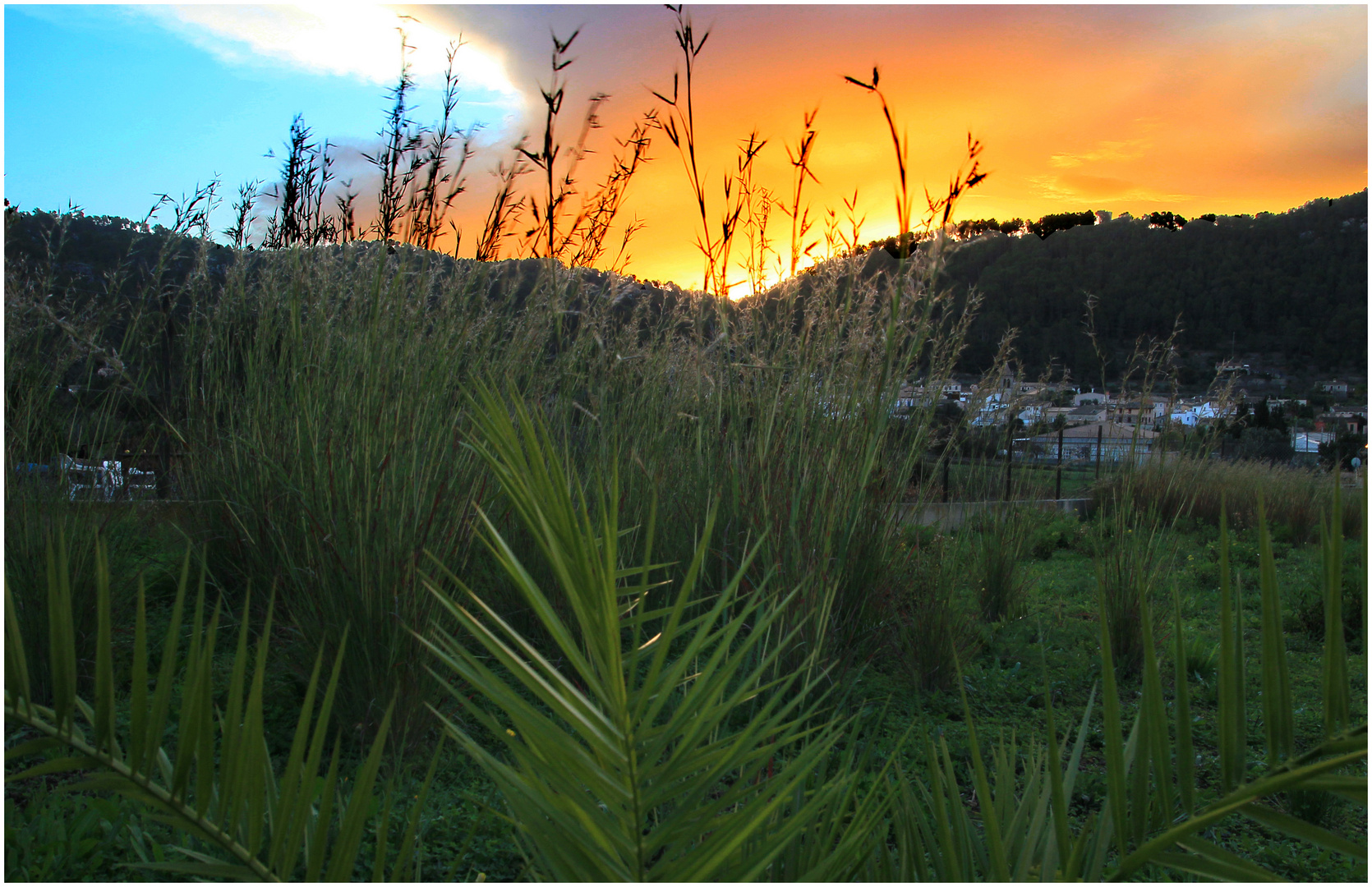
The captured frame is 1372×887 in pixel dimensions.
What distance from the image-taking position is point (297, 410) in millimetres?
2291

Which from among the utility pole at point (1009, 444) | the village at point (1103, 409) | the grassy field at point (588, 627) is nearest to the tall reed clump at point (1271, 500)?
the village at point (1103, 409)

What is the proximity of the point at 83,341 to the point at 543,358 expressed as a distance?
5.26ft

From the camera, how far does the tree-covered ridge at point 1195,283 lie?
31.0ft

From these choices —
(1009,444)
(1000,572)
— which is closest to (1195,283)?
(1009,444)

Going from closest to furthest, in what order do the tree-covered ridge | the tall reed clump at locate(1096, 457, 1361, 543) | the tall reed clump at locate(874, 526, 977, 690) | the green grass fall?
1. the green grass
2. the tall reed clump at locate(874, 526, 977, 690)
3. the tall reed clump at locate(1096, 457, 1361, 543)
4. the tree-covered ridge

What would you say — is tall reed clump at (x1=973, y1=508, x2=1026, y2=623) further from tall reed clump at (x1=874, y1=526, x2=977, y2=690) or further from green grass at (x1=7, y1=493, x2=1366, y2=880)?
tall reed clump at (x1=874, y1=526, x2=977, y2=690)

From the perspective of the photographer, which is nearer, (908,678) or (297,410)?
(297,410)

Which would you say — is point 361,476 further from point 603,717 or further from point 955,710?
point 955,710

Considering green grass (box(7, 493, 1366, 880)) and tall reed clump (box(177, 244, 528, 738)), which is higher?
tall reed clump (box(177, 244, 528, 738))

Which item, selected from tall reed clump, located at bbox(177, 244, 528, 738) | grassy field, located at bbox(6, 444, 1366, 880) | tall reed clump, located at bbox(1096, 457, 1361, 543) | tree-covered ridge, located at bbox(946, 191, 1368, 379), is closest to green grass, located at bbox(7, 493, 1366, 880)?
grassy field, located at bbox(6, 444, 1366, 880)

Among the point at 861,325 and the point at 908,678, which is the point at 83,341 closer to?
the point at 861,325

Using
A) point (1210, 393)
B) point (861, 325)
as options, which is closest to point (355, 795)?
point (861, 325)

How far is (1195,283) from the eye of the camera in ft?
51.3

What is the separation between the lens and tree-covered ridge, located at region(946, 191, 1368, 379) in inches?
372
